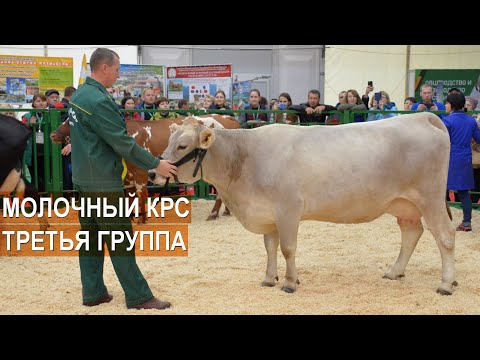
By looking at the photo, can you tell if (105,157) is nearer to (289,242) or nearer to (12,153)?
(289,242)

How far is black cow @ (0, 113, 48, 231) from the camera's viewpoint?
266 inches

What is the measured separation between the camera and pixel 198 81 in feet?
52.5

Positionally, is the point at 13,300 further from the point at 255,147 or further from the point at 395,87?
the point at 395,87

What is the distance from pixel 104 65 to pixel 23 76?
41.9 feet

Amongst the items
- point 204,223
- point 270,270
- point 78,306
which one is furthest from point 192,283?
point 204,223

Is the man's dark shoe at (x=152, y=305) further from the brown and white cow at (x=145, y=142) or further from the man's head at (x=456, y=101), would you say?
the man's head at (x=456, y=101)

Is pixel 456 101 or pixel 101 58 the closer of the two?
pixel 101 58

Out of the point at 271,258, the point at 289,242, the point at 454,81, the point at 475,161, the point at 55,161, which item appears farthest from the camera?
the point at 454,81

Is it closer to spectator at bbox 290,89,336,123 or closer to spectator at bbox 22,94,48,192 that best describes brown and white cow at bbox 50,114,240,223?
spectator at bbox 22,94,48,192

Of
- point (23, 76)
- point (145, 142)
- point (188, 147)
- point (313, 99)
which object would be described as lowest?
point (145, 142)

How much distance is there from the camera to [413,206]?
5.66 meters

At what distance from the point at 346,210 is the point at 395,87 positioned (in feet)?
56.0

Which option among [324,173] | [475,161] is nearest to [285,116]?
[475,161]

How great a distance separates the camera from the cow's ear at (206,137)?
203 inches
